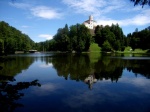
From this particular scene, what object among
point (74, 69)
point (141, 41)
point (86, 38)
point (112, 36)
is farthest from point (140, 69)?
point (141, 41)

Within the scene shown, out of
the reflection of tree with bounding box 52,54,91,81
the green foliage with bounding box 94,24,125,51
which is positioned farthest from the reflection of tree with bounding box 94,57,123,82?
the green foliage with bounding box 94,24,125,51

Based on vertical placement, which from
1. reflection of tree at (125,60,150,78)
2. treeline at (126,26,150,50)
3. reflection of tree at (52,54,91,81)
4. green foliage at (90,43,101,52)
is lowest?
reflection of tree at (125,60,150,78)

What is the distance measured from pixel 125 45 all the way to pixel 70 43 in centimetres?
4614

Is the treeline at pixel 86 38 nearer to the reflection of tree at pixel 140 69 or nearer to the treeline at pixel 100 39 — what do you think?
the treeline at pixel 100 39

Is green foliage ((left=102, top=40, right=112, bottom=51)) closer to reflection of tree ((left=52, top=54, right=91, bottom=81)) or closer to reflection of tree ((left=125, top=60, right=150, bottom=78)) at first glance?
reflection of tree ((left=52, top=54, right=91, bottom=81))

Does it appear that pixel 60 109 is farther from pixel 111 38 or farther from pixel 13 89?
pixel 111 38

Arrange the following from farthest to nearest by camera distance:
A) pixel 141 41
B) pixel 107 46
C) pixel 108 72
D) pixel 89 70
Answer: pixel 141 41 < pixel 107 46 < pixel 89 70 < pixel 108 72

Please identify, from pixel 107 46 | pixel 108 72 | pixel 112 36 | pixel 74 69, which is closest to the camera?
pixel 108 72

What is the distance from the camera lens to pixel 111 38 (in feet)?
531

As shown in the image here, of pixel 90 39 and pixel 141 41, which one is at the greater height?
pixel 90 39

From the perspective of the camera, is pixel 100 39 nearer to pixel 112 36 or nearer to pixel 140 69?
pixel 112 36

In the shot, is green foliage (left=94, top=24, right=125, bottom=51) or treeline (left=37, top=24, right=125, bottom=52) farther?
green foliage (left=94, top=24, right=125, bottom=51)

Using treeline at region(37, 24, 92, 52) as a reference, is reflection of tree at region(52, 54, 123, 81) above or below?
below

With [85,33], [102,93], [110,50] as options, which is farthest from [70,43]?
[102,93]
